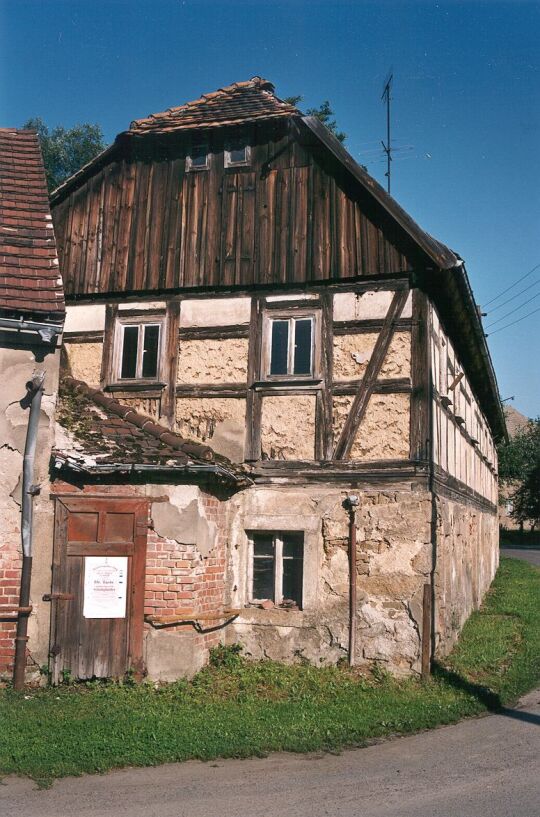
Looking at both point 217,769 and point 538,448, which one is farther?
point 538,448

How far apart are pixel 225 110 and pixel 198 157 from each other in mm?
915

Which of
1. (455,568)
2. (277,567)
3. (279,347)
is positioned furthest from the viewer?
(455,568)

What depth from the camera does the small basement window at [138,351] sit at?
12406mm

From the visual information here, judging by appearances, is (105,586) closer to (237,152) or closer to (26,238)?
(26,238)

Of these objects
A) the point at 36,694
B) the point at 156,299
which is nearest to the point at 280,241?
the point at 156,299

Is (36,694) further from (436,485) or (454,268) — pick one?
(454,268)

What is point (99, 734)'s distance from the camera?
786 centimetres

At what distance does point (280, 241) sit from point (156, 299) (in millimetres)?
2169

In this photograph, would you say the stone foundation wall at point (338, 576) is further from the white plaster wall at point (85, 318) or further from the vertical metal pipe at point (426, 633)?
the white plaster wall at point (85, 318)

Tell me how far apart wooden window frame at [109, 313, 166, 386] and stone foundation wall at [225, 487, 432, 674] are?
2.44 meters

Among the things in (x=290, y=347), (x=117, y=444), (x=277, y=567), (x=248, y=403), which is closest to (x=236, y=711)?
(x=277, y=567)

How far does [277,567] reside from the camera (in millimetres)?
11484

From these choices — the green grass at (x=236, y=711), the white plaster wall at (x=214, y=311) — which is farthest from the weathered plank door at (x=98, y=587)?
the white plaster wall at (x=214, y=311)

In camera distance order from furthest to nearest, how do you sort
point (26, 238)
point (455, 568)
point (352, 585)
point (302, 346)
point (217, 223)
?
1. point (455, 568)
2. point (217, 223)
3. point (302, 346)
4. point (26, 238)
5. point (352, 585)
